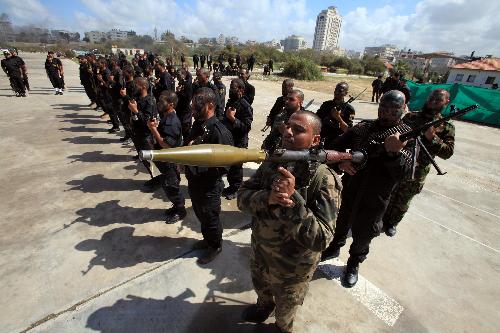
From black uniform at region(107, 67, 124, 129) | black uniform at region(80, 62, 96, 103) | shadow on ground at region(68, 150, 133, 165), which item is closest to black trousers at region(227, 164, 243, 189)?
shadow on ground at region(68, 150, 133, 165)

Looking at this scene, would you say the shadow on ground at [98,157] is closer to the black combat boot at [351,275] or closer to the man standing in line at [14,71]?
the black combat boot at [351,275]

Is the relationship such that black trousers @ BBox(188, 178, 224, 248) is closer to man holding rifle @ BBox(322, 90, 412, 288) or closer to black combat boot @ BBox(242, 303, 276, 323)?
black combat boot @ BBox(242, 303, 276, 323)

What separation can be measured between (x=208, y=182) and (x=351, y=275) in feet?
7.11

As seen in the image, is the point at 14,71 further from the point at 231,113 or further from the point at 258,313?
the point at 258,313

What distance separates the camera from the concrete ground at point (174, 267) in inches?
116

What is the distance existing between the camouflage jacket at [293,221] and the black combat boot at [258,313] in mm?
729

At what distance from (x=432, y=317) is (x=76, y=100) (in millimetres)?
15428

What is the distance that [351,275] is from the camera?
3.45 m

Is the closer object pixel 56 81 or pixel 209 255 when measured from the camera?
pixel 209 255

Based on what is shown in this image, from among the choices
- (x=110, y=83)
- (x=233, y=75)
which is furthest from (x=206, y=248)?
(x=233, y=75)

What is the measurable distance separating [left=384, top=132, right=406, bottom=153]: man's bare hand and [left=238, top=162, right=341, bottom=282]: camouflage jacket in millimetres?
860

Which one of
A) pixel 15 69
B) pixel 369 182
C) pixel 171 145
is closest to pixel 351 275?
pixel 369 182

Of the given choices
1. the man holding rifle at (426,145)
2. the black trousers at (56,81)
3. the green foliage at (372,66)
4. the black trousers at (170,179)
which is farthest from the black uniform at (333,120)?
the green foliage at (372,66)

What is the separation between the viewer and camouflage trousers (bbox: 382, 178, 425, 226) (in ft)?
14.2
